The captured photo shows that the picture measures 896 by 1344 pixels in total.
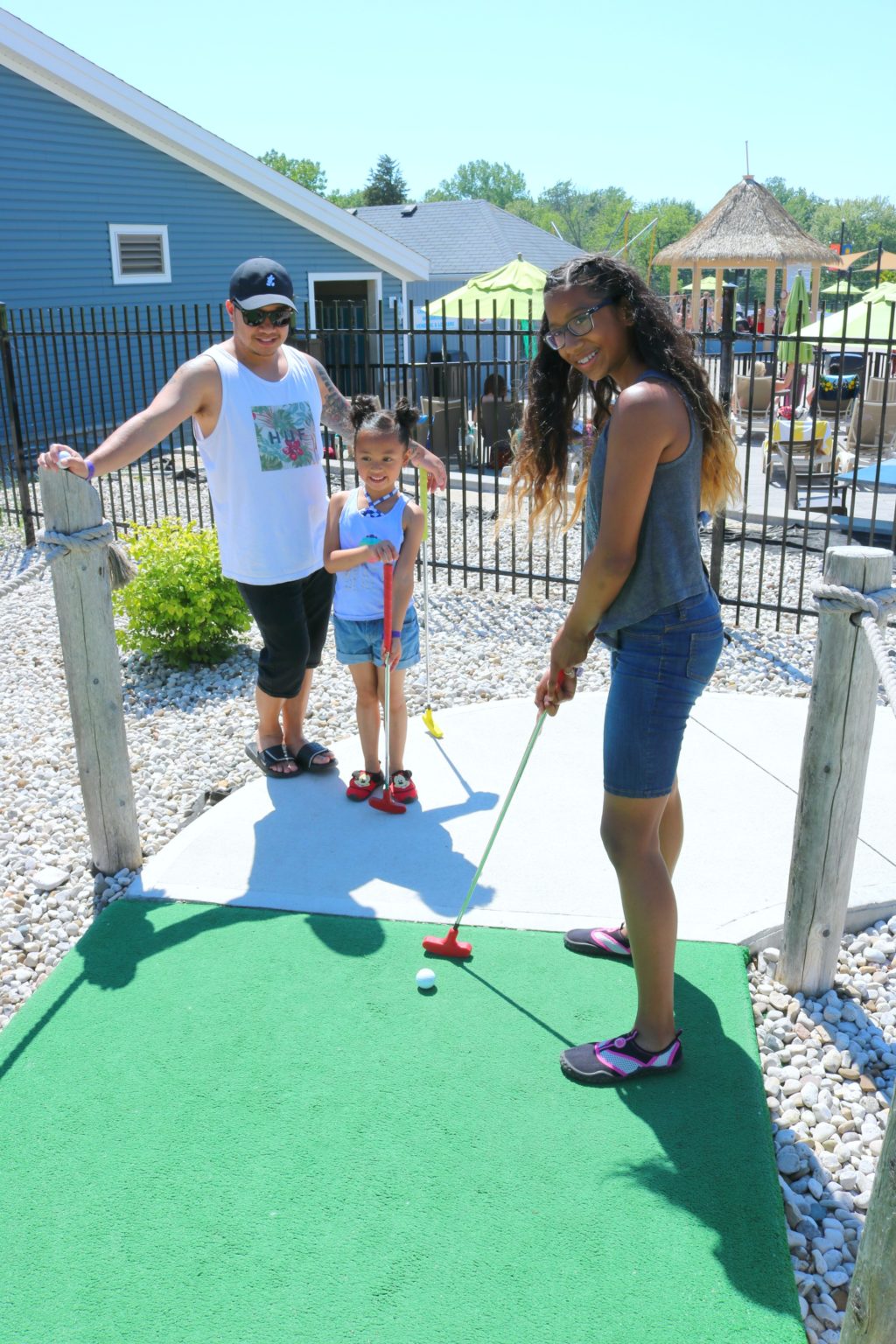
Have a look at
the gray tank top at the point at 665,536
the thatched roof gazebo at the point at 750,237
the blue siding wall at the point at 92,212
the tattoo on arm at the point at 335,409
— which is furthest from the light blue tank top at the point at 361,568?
the thatched roof gazebo at the point at 750,237

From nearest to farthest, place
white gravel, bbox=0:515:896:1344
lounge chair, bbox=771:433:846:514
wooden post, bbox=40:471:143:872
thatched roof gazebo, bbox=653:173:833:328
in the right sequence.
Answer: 1. white gravel, bbox=0:515:896:1344
2. wooden post, bbox=40:471:143:872
3. lounge chair, bbox=771:433:846:514
4. thatched roof gazebo, bbox=653:173:833:328

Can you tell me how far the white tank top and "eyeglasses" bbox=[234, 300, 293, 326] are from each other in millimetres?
152

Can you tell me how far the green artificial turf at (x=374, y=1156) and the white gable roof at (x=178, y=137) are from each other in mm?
13915

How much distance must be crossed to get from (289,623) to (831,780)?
2017 millimetres

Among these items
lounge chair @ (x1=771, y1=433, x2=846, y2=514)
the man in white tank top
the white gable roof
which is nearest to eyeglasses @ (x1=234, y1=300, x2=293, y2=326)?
the man in white tank top

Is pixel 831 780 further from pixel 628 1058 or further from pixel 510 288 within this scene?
pixel 510 288

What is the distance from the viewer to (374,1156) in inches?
98.7

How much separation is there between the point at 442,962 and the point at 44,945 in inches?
52.9

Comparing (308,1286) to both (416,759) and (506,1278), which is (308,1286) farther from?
(416,759)

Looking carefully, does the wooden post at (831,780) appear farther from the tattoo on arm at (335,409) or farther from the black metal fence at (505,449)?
the tattoo on arm at (335,409)

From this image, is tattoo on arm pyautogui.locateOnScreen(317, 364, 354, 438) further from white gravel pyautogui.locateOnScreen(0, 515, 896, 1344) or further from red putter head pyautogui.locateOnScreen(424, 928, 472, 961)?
red putter head pyautogui.locateOnScreen(424, 928, 472, 961)

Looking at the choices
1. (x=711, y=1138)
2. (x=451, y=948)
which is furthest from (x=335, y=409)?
(x=711, y=1138)

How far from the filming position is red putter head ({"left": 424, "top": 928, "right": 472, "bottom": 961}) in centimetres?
324

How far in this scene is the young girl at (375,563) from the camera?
3801 millimetres
